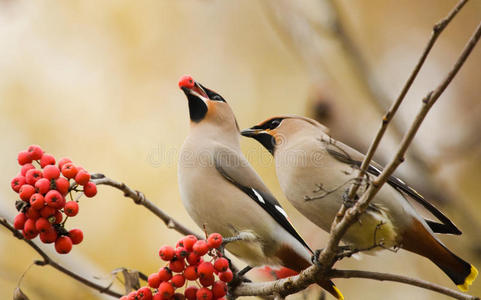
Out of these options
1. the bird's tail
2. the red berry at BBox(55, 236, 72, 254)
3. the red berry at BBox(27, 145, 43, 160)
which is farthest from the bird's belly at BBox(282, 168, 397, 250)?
the red berry at BBox(27, 145, 43, 160)

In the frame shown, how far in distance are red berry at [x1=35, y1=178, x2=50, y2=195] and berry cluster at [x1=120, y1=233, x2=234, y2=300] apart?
18.9 inches

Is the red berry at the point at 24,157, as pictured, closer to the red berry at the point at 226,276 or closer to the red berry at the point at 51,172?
the red berry at the point at 51,172

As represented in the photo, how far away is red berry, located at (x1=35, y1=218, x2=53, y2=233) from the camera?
81.9 inches

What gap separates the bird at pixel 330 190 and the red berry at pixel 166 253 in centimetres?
56

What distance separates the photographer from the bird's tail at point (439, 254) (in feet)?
8.27

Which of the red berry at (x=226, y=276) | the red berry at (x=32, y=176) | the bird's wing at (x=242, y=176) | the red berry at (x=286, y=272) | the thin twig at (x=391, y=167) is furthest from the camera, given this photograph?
the red berry at (x=286, y=272)

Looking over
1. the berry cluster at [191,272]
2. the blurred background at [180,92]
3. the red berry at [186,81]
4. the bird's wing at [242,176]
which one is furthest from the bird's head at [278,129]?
the blurred background at [180,92]

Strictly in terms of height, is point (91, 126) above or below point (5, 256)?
above

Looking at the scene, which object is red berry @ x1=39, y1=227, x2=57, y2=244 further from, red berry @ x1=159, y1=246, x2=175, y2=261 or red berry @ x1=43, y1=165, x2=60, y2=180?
red berry @ x1=159, y1=246, x2=175, y2=261

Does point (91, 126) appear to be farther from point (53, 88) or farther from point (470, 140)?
point (470, 140)

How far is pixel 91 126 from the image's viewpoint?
664cm

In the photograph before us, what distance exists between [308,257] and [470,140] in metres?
2.36

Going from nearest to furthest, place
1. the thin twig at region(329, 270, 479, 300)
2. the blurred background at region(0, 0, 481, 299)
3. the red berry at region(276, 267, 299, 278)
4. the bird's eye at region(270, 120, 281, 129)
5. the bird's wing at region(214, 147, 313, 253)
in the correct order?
the thin twig at region(329, 270, 479, 300)
the bird's eye at region(270, 120, 281, 129)
the bird's wing at region(214, 147, 313, 253)
the red berry at region(276, 267, 299, 278)
the blurred background at region(0, 0, 481, 299)

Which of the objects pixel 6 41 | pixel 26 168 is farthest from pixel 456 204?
pixel 6 41
